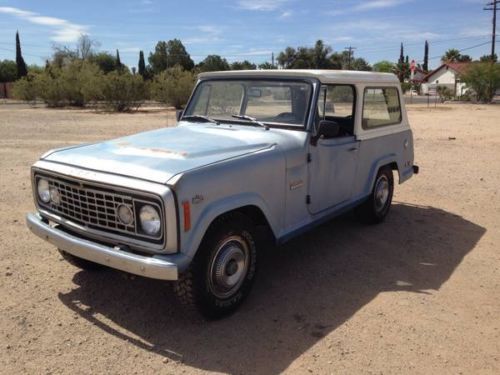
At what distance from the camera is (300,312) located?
147 inches

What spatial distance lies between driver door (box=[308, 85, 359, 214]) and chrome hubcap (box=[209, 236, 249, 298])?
0.99 metres

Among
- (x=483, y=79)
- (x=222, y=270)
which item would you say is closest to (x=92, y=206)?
(x=222, y=270)

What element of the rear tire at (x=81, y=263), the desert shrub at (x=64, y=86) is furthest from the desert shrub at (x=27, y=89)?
the rear tire at (x=81, y=263)

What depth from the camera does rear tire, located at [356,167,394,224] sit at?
18.9ft

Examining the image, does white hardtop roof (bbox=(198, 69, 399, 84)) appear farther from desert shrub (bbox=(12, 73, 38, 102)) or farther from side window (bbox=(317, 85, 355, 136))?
desert shrub (bbox=(12, 73, 38, 102))

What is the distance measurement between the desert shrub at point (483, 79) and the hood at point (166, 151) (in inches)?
1665

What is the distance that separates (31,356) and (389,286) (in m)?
2.92

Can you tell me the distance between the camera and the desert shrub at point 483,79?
4038 cm

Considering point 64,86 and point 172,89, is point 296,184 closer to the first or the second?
point 172,89

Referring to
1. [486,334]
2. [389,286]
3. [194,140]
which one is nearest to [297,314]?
[389,286]

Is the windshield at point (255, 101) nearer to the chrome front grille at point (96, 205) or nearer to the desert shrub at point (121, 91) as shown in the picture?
the chrome front grille at point (96, 205)

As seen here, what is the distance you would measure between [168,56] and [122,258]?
74890 mm

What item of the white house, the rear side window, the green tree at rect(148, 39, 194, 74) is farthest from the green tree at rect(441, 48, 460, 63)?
the rear side window

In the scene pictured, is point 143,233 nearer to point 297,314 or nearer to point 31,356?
point 31,356
